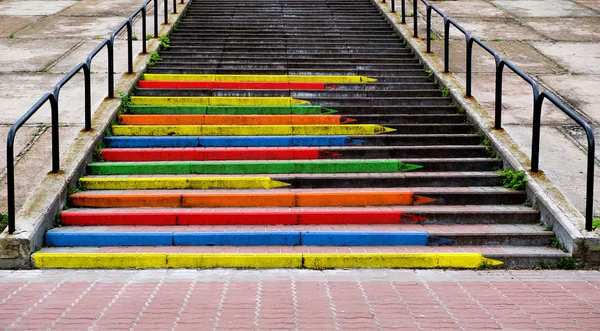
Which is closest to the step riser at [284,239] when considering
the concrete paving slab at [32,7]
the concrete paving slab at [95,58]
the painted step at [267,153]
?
the painted step at [267,153]

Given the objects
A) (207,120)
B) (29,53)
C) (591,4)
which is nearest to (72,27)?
(29,53)

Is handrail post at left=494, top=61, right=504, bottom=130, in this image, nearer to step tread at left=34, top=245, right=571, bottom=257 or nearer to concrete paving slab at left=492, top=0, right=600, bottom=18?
step tread at left=34, top=245, right=571, bottom=257

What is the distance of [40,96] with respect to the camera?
9.84 meters

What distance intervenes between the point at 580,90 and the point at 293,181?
5.33 meters

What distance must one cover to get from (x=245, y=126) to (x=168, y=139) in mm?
957

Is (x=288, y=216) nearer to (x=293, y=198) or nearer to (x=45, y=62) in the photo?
(x=293, y=198)

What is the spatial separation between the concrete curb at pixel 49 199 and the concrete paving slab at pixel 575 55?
7444 millimetres

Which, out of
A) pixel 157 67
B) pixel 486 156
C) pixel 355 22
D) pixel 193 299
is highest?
pixel 355 22

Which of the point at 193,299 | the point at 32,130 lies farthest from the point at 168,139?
the point at 193,299

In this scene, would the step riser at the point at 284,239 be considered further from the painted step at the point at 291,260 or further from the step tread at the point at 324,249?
the painted step at the point at 291,260

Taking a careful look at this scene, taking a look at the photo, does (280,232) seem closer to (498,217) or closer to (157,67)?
(498,217)

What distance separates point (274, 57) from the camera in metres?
11.3

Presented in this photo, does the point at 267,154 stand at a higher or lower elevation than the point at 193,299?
higher

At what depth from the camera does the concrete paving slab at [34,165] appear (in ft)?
23.4
